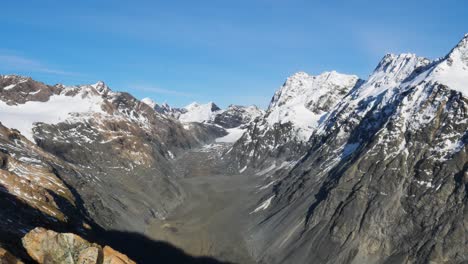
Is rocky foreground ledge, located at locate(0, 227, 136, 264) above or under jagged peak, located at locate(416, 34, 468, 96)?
under

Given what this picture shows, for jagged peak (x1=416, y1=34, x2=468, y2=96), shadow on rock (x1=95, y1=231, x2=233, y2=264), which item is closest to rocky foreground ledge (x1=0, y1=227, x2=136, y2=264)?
shadow on rock (x1=95, y1=231, x2=233, y2=264)

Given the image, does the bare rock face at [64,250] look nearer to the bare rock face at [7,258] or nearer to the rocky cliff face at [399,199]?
the bare rock face at [7,258]

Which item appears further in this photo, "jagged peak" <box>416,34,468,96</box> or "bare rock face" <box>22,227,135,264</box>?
"jagged peak" <box>416,34,468,96</box>

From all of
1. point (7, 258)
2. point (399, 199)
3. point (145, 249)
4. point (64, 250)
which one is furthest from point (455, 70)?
point (7, 258)

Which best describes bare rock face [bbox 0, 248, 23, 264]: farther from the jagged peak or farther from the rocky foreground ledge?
the jagged peak

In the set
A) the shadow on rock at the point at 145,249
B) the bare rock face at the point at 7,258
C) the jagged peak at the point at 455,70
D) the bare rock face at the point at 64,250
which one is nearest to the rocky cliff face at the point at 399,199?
the jagged peak at the point at 455,70

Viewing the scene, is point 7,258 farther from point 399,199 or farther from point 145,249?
point 399,199
